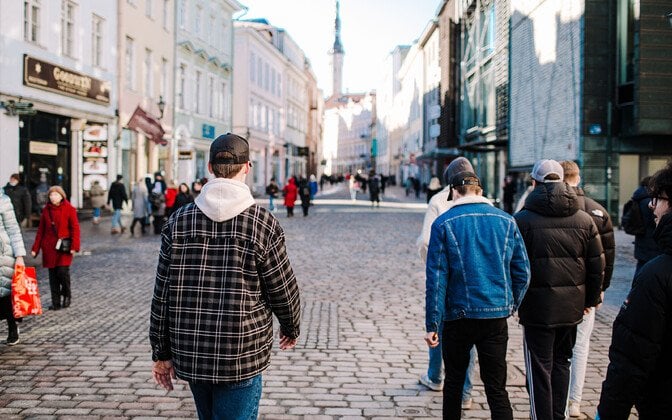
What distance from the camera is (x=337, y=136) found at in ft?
531

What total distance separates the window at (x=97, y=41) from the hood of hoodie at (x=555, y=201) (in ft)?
75.4

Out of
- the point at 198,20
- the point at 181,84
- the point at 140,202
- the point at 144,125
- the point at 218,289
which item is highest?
the point at 198,20

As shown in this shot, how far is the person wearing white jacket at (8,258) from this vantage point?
682cm

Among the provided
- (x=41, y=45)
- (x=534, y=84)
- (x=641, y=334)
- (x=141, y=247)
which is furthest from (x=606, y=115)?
(x=641, y=334)

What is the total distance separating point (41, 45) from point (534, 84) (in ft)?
51.4

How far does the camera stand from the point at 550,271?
A: 14.3 feet

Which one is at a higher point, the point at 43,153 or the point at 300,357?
the point at 43,153

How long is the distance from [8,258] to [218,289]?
4624mm

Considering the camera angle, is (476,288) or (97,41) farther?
(97,41)

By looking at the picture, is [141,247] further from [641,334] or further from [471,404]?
[641,334]

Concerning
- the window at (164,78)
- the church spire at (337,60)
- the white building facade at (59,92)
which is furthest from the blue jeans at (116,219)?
the church spire at (337,60)

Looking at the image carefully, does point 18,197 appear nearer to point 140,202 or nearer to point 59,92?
point 140,202

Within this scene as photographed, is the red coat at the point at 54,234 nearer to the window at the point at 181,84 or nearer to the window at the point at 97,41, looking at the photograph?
the window at the point at 97,41

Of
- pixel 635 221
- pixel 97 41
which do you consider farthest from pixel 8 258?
pixel 97 41
